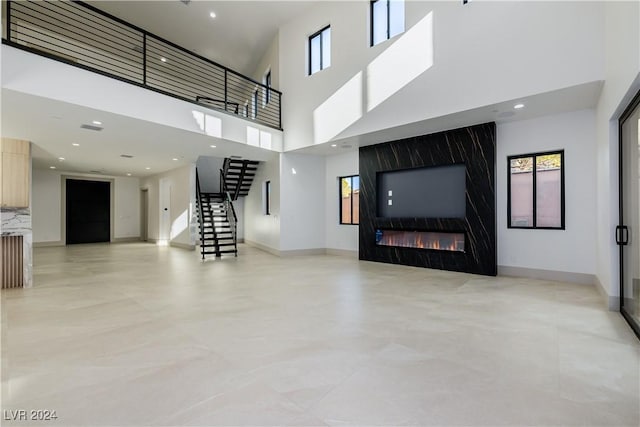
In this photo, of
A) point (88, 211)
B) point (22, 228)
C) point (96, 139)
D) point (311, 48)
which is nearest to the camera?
point (22, 228)

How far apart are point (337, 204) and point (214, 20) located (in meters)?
6.44

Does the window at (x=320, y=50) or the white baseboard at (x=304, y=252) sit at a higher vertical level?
the window at (x=320, y=50)

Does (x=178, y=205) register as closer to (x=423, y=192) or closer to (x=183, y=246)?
(x=183, y=246)

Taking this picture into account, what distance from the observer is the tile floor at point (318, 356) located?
2.04 metres

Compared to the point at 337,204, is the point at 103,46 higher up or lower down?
higher up

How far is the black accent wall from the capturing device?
21.6ft

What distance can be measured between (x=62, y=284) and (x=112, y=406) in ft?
16.5

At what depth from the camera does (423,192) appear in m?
7.76

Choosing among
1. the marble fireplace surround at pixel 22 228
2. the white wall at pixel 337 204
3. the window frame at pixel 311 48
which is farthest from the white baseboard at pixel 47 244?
the window frame at pixel 311 48

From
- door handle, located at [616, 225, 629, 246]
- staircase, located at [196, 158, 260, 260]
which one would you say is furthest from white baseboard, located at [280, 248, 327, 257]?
door handle, located at [616, 225, 629, 246]

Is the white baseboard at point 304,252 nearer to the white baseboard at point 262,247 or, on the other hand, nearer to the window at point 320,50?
the white baseboard at point 262,247

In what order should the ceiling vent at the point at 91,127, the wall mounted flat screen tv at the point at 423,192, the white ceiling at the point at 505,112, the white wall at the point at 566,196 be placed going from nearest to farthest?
the white ceiling at the point at 505,112 < the white wall at the point at 566,196 < the ceiling vent at the point at 91,127 < the wall mounted flat screen tv at the point at 423,192

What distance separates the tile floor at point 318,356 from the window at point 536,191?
146 cm

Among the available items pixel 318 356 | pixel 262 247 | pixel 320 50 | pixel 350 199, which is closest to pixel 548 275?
pixel 350 199
